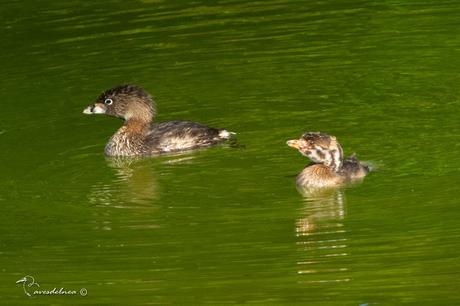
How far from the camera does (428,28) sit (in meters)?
23.3

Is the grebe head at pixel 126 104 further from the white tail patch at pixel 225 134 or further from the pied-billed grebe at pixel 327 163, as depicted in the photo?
the pied-billed grebe at pixel 327 163

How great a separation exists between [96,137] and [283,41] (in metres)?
4.48

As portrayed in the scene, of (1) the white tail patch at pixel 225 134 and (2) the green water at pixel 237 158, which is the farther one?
(1) the white tail patch at pixel 225 134

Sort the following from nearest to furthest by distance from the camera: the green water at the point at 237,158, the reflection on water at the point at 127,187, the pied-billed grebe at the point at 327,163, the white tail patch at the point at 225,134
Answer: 1. the green water at the point at 237,158
2. the reflection on water at the point at 127,187
3. the pied-billed grebe at the point at 327,163
4. the white tail patch at the point at 225,134

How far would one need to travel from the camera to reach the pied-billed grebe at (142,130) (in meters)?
18.3

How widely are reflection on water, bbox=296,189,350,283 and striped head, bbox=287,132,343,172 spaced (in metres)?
0.34

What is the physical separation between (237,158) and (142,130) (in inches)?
92.7

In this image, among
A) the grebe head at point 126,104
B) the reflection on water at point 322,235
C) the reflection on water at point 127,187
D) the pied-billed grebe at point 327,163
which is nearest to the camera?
the reflection on water at point 322,235

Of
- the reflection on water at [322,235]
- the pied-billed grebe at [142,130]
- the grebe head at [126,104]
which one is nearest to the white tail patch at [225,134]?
the pied-billed grebe at [142,130]

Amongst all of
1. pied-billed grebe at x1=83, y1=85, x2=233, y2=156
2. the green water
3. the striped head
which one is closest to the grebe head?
pied-billed grebe at x1=83, y1=85, x2=233, y2=156

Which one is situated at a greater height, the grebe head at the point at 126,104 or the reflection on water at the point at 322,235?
the grebe head at the point at 126,104

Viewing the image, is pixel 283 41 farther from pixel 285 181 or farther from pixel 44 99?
pixel 285 181

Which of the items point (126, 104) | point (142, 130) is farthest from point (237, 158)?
point (126, 104)

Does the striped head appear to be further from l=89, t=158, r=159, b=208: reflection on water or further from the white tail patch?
the white tail patch
